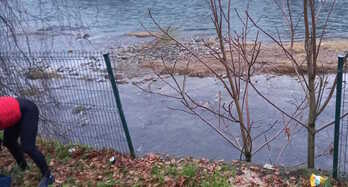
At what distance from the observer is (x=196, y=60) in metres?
16.0

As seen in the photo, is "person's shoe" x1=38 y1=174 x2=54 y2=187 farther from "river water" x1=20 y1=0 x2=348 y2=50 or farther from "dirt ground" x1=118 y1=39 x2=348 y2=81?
"river water" x1=20 y1=0 x2=348 y2=50

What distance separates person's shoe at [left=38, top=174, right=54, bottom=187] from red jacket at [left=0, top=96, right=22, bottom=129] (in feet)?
2.91

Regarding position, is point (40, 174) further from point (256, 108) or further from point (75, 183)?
point (256, 108)

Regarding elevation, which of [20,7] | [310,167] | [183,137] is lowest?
[183,137]

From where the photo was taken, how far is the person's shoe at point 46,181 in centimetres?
490

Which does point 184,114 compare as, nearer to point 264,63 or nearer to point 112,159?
point 112,159

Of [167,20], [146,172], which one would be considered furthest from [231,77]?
[167,20]

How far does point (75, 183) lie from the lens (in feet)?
16.7

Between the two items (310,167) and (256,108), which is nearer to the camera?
(310,167)

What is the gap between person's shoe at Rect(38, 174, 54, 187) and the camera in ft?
16.1

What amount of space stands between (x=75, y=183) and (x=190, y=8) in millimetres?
27151

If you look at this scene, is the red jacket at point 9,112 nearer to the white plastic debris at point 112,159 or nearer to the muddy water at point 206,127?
the white plastic debris at point 112,159

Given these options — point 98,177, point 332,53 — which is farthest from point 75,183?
point 332,53

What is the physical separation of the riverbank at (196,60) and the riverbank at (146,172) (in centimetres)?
740
